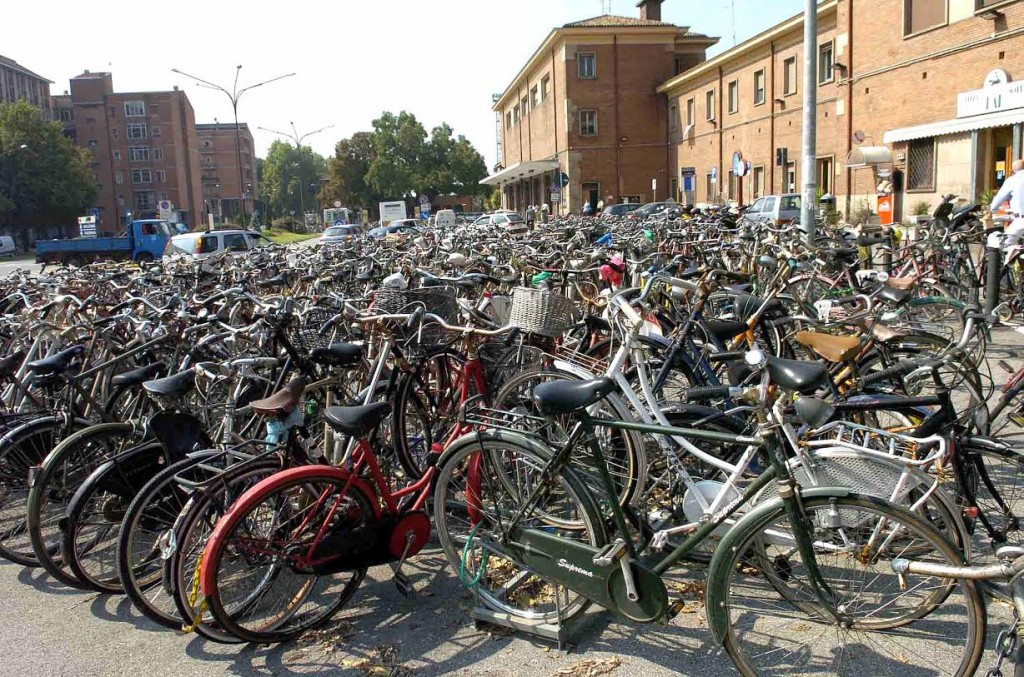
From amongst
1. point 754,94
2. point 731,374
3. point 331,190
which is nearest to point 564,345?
point 731,374

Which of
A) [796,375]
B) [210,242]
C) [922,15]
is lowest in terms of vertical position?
[796,375]

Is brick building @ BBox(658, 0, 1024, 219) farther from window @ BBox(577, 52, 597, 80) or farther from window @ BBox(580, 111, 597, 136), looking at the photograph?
window @ BBox(580, 111, 597, 136)

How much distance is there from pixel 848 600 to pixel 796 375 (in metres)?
0.73

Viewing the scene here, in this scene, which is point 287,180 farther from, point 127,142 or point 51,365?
point 51,365

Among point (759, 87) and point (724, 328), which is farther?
point (759, 87)

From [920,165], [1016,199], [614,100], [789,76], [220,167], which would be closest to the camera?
[1016,199]

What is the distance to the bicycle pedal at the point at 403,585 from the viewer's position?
3.47 meters

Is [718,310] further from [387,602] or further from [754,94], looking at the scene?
[754,94]

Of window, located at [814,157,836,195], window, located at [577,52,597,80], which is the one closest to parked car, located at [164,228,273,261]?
window, located at [814,157,836,195]

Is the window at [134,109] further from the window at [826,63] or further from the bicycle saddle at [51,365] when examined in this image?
the bicycle saddle at [51,365]

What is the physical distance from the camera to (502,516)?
313 cm

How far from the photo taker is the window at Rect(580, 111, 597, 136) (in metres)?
42.6

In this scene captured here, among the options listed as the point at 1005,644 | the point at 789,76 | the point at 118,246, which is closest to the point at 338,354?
the point at 1005,644

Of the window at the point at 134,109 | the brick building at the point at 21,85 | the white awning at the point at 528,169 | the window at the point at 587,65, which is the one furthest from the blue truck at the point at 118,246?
the window at the point at 134,109
